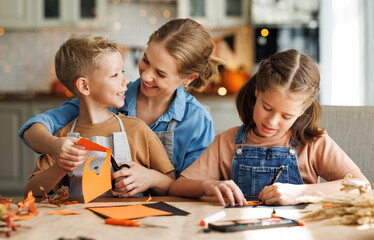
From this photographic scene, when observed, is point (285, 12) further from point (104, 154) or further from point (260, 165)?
point (104, 154)

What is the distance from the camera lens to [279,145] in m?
1.41

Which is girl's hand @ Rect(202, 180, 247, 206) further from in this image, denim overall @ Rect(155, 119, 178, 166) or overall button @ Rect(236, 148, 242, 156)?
denim overall @ Rect(155, 119, 178, 166)

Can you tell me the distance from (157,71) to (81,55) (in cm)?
29

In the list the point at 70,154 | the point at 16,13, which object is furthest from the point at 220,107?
the point at 70,154

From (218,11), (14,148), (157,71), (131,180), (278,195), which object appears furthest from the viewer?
(218,11)

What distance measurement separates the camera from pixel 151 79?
161 cm

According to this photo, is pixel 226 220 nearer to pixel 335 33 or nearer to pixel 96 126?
pixel 96 126

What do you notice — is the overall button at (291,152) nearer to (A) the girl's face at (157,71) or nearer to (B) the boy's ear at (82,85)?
(A) the girl's face at (157,71)

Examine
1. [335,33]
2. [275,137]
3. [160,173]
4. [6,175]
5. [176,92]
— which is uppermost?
[335,33]

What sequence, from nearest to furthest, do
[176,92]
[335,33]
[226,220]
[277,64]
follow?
[226,220] → [277,64] → [176,92] → [335,33]

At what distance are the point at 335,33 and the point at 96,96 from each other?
3.28 meters

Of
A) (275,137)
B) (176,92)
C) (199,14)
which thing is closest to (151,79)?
(176,92)

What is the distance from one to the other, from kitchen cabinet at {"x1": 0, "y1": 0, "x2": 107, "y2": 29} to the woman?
3152 mm

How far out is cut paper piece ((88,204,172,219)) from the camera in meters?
0.93
